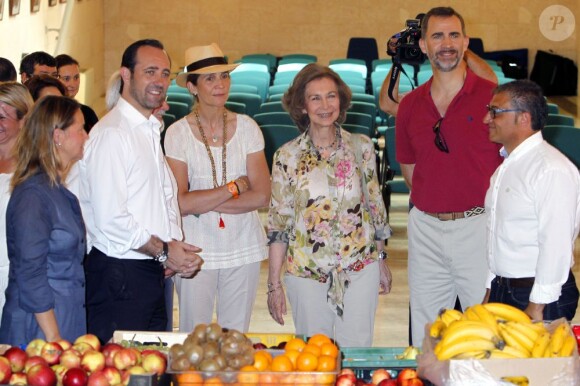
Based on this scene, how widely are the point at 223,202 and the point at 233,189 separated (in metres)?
0.09

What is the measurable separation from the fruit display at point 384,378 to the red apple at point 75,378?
34.2 inches

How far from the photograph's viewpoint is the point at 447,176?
17.3ft

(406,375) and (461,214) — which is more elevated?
(461,214)

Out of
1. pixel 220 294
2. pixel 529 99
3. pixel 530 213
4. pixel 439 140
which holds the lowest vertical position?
pixel 220 294

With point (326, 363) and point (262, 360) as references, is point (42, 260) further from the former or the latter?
point (326, 363)

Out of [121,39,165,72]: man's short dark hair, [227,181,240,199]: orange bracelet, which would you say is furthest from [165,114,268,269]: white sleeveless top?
[121,39,165,72]: man's short dark hair

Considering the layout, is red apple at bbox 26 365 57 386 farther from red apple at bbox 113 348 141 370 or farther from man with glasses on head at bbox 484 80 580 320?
man with glasses on head at bbox 484 80 580 320

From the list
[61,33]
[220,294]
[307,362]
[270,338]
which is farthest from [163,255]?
[61,33]

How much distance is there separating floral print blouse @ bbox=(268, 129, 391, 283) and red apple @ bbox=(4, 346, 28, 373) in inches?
68.1

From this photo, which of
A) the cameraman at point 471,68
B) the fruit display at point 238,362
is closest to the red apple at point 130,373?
the fruit display at point 238,362

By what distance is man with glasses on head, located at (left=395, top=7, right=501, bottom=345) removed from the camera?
524cm

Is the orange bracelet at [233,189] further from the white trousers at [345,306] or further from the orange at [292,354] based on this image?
the orange at [292,354]

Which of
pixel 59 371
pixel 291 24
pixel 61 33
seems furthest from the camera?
pixel 291 24

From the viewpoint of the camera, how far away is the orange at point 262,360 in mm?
3479
